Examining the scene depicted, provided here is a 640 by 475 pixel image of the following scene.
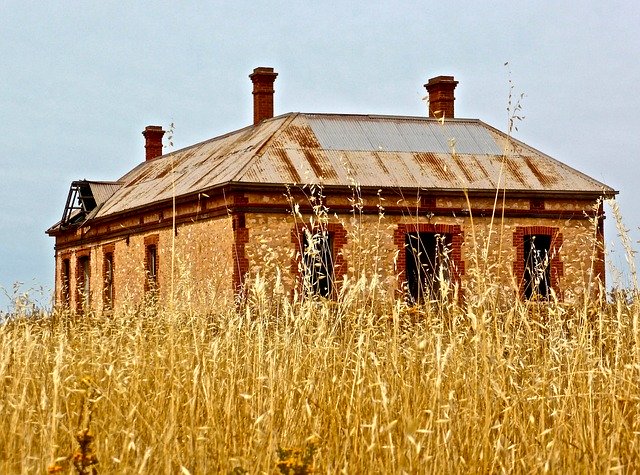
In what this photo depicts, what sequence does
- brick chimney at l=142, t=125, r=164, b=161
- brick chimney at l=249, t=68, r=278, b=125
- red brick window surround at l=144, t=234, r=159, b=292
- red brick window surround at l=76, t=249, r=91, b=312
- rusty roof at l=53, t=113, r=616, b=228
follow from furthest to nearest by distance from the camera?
brick chimney at l=142, t=125, r=164, b=161
red brick window surround at l=76, t=249, r=91, b=312
brick chimney at l=249, t=68, r=278, b=125
red brick window surround at l=144, t=234, r=159, b=292
rusty roof at l=53, t=113, r=616, b=228

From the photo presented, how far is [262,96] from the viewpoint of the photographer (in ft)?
79.1

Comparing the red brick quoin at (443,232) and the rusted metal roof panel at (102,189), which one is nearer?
the red brick quoin at (443,232)

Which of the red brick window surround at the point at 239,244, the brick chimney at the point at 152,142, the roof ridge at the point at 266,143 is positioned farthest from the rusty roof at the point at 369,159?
the brick chimney at the point at 152,142

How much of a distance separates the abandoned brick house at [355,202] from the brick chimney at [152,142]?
6789mm

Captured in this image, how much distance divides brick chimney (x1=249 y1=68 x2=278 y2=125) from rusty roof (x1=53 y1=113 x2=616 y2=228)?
647mm

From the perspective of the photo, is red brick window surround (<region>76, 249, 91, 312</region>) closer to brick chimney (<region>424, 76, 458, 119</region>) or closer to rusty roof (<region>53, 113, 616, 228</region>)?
rusty roof (<region>53, 113, 616, 228</region>)

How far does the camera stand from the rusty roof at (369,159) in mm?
19453

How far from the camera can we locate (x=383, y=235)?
63.6 ft

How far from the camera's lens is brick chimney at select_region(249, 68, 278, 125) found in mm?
24109

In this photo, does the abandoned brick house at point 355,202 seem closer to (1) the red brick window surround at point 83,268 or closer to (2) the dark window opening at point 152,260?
(2) the dark window opening at point 152,260

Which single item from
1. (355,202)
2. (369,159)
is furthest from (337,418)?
(369,159)

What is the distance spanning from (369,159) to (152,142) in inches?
503

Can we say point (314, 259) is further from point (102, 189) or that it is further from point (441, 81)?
point (102, 189)

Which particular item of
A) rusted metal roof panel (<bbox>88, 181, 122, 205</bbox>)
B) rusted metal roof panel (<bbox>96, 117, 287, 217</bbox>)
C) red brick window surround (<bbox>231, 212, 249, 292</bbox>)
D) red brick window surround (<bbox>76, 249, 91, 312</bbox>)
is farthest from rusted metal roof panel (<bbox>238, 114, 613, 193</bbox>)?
red brick window surround (<bbox>76, 249, 91, 312</bbox>)
